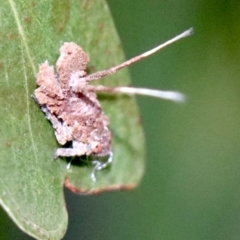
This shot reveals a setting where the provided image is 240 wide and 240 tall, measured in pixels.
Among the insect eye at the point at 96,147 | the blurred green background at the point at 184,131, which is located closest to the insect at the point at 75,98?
the insect eye at the point at 96,147

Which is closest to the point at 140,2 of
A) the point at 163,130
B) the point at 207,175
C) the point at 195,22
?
the point at 195,22

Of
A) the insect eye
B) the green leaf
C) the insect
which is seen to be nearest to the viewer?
the green leaf

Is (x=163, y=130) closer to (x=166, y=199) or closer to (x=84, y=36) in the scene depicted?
(x=166, y=199)

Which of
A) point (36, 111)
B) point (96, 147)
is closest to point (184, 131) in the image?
point (96, 147)

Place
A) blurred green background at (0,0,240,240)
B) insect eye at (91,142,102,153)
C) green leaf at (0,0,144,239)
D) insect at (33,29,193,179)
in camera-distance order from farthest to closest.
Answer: blurred green background at (0,0,240,240) → insect eye at (91,142,102,153) → insect at (33,29,193,179) → green leaf at (0,0,144,239)

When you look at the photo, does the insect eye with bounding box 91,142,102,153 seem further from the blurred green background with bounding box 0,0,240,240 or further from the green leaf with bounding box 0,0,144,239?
the blurred green background with bounding box 0,0,240,240

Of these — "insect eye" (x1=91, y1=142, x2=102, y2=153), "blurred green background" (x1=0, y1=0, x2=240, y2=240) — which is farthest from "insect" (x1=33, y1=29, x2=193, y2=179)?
"blurred green background" (x1=0, y1=0, x2=240, y2=240)

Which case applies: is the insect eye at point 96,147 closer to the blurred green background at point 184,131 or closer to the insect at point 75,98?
the insect at point 75,98
